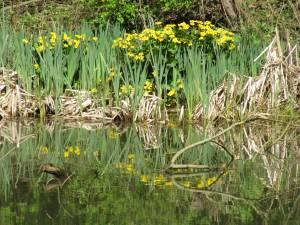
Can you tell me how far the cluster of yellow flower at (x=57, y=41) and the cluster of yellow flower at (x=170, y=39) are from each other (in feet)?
1.37

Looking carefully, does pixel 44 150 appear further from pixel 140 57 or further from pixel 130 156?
pixel 140 57

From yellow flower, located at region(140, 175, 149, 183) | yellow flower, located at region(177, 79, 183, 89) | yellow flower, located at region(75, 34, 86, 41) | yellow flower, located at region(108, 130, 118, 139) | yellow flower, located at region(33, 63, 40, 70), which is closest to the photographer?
yellow flower, located at region(140, 175, 149, 183)

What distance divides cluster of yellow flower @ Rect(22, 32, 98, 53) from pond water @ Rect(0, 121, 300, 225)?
116 centimetres

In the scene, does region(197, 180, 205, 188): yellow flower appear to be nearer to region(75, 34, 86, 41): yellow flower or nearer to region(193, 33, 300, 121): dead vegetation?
region(193, 33, 300, 121): dead vegetation

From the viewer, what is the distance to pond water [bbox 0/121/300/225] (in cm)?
547

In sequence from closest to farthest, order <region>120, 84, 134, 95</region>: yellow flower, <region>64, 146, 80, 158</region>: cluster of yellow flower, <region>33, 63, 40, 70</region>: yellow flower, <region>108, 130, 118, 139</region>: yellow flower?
<region>64, 146, 80, 158</region>: cluster of yellow flower
<region>108, 130, 118, 139</region>: yellow flower
<region>120, 84, 134, 95</region>: yellow flower
<region>33, 63, 40, 70</region>: yellow flower

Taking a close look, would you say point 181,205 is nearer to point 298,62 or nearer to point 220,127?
point 220,127

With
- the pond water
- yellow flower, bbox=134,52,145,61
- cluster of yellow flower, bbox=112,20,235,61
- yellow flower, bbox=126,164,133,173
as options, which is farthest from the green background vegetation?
yellow flower, bbox=126,164,133,173

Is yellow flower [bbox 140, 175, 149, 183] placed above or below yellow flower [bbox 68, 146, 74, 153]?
below

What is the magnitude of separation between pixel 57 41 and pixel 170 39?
1346 millimetres

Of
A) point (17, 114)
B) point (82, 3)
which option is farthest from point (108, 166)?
point (82, 3)

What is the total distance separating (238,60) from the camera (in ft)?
32.7

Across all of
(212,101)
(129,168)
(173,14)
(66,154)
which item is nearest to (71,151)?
(66,154)

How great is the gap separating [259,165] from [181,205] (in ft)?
5.09
